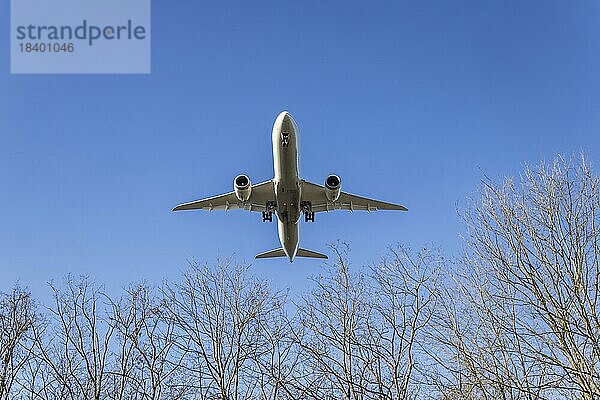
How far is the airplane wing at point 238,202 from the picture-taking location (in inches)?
931

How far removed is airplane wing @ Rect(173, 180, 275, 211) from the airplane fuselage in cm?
59

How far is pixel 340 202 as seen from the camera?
84.2ft

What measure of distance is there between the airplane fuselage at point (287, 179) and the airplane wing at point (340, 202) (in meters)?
0.96

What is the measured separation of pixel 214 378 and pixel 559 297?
12504 mm

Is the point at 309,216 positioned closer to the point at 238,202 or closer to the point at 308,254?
the point at 238,202

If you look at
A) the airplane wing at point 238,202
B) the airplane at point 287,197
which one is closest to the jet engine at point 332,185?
the airplane at point 287,197

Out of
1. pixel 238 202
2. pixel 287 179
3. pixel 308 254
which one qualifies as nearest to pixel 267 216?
pixel 238 202

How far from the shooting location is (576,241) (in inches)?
524

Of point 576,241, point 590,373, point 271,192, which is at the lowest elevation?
point 590,373

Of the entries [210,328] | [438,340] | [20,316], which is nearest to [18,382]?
[20,316]

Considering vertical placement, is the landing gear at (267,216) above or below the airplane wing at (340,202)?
below

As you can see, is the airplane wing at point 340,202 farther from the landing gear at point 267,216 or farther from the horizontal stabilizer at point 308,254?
the horizontal stabilizer at point 308,254

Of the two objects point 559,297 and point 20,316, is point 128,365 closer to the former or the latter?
point 20,316

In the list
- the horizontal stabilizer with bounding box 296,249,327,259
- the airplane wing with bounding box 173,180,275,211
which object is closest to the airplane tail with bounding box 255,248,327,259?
the horizontal stabilizer with bounding box 296,249,327,259
